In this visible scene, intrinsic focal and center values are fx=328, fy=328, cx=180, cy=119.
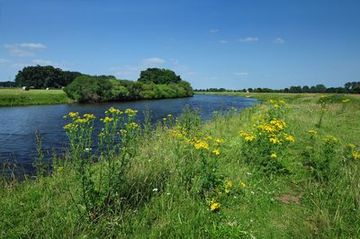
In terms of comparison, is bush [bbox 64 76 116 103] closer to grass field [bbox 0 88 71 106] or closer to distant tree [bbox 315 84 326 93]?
grass field [bbox 0 88 71 106]

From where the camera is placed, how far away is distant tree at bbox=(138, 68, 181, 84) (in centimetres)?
12875

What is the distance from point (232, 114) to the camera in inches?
749

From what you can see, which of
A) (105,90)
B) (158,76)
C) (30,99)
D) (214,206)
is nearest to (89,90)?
(105,90)

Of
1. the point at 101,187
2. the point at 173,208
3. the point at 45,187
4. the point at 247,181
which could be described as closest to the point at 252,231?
the point at 173,208

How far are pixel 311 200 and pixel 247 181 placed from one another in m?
1.34

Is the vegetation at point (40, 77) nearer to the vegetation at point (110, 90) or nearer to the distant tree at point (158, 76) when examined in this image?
the distant tree at point (158, 76)

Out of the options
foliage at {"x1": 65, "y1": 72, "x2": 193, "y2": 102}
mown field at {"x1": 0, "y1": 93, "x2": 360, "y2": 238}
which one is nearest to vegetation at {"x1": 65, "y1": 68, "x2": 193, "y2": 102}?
foliage at {"x1": 65, "y1": 72, "x2": 193, "y2": 102}

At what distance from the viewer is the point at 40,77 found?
120188 millimetres

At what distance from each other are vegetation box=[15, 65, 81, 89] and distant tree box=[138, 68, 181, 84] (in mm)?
31044

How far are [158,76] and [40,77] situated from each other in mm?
43797

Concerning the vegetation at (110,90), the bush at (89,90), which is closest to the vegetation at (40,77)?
the vegetation at (110,90)

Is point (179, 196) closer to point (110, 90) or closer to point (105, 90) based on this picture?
point (105, 90)

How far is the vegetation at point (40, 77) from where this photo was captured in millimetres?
119750

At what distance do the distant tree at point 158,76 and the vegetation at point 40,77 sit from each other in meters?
31.0
